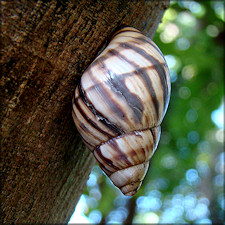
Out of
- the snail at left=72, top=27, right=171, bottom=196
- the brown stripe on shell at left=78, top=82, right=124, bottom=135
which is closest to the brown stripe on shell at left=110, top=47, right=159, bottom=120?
the snail at left=72, top=27, right=171, bottom=196

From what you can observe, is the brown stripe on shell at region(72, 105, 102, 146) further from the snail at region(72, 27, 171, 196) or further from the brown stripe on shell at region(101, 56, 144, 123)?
the brown stripe on shell at region(101, 56, 144, 123)

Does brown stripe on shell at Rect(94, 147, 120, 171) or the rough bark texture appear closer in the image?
the rough bark texture

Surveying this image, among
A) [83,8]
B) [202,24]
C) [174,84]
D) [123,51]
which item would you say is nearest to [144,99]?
[123,51]

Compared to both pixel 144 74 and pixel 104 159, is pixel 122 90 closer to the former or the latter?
pixel 144 74

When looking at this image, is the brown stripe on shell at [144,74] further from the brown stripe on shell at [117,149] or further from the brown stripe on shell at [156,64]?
the brown stripe on shell at [117,149]

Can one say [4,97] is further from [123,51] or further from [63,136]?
[123,51]

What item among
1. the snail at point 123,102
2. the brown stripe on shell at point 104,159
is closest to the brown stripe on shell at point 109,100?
the snail at point 123,102

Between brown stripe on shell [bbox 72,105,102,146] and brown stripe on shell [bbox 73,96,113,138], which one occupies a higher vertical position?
brown stripe on shell [bbox 73,96,113,138]
